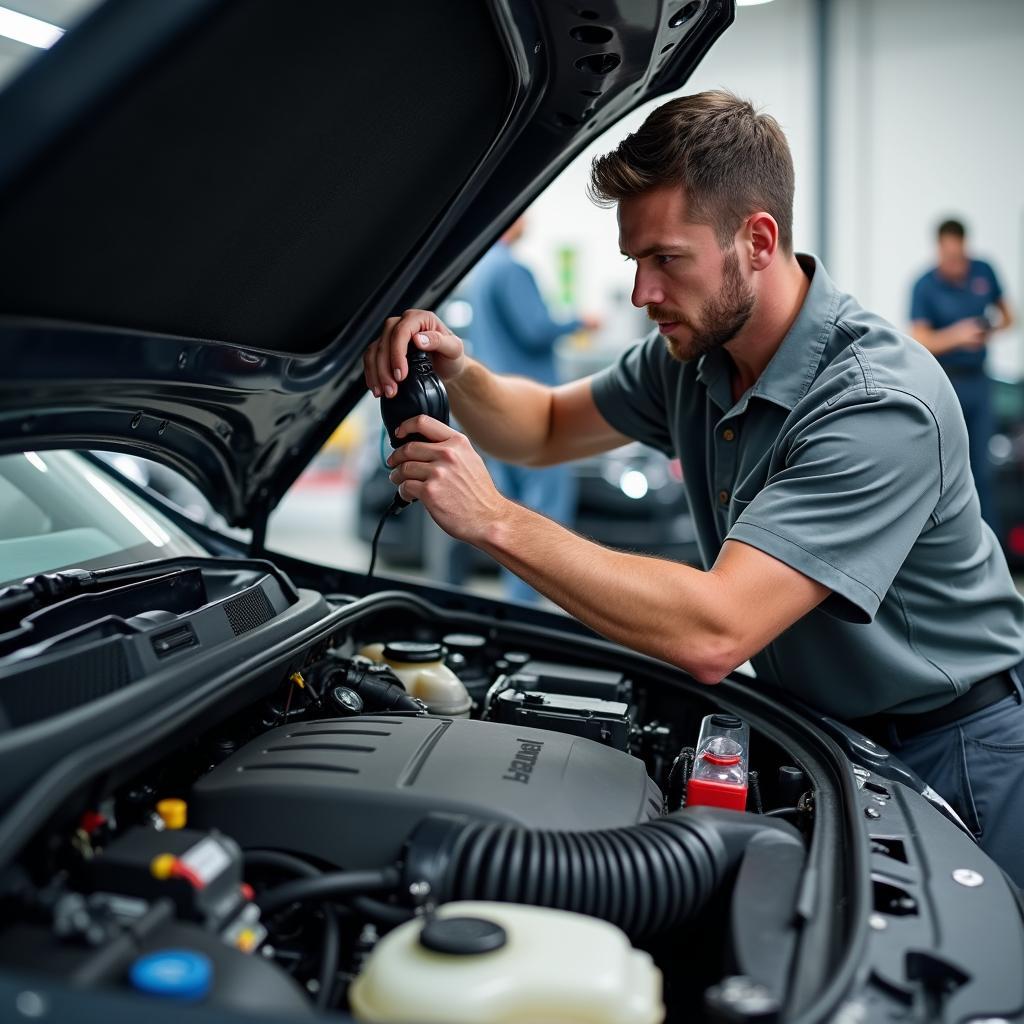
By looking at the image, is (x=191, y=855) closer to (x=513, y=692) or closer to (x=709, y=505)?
(x=513, y=692)

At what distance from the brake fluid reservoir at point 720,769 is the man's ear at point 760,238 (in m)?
0.72

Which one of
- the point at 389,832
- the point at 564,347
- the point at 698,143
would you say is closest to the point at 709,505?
the point at 698,143

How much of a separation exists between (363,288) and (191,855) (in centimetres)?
97

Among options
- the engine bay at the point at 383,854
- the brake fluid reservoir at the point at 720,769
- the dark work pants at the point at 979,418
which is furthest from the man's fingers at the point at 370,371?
the dark work pants at the point at 979,418

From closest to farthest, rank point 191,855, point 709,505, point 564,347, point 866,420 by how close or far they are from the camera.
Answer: point 191,855
point 866,420
point 709,505
point 564,347

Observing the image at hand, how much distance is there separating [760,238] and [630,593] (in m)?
0.63

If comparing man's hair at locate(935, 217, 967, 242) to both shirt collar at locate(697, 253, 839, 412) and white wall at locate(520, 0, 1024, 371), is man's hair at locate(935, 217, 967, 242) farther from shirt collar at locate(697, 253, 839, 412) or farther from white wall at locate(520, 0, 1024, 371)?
shirt collar at locate(697, 253, 839, 412)

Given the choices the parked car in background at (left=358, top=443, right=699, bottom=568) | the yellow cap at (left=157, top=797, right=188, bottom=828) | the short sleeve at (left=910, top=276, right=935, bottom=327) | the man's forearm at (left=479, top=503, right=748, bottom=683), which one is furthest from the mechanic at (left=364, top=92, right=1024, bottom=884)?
the short sleeve at (left=910, top=276, right=935, bottom=327)

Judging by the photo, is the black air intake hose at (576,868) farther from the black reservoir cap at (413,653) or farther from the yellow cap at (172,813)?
the black reservoir cap at (413,653)

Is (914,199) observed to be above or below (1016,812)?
above

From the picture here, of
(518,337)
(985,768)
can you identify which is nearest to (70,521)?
(985,768)

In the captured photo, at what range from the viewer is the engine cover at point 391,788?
1.08 metres

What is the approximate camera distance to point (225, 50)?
98 centimetres

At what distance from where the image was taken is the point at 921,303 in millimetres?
5449
